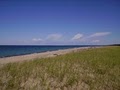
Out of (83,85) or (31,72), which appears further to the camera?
(31,72)

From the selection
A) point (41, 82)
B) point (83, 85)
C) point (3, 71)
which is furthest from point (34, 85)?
point (3, 71)

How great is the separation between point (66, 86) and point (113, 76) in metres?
3.25

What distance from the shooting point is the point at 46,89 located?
764 cm

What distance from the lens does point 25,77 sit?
8992 mm

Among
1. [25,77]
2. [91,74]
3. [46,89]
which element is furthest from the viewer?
[91,74]

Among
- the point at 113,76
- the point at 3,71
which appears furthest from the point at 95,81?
the point at 3,71

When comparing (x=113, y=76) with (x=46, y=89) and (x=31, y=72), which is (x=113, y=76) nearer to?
(x=46, y=89)

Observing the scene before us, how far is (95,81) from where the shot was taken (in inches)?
332

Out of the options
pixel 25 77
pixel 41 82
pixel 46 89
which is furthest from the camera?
pixel 25 77

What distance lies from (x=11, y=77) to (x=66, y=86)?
341 centimetres

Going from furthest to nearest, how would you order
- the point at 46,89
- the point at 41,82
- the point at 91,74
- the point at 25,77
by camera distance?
1. the point at 91,74
2. the point at 25,77
3. the point at 41,82
4. the point at 46,89

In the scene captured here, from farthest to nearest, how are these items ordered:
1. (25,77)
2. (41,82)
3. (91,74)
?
1. (91,74)
2. (25,77)
3. (41,82)

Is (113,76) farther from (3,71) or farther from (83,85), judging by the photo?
(3,71)

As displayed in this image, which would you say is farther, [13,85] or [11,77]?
[11,77]
